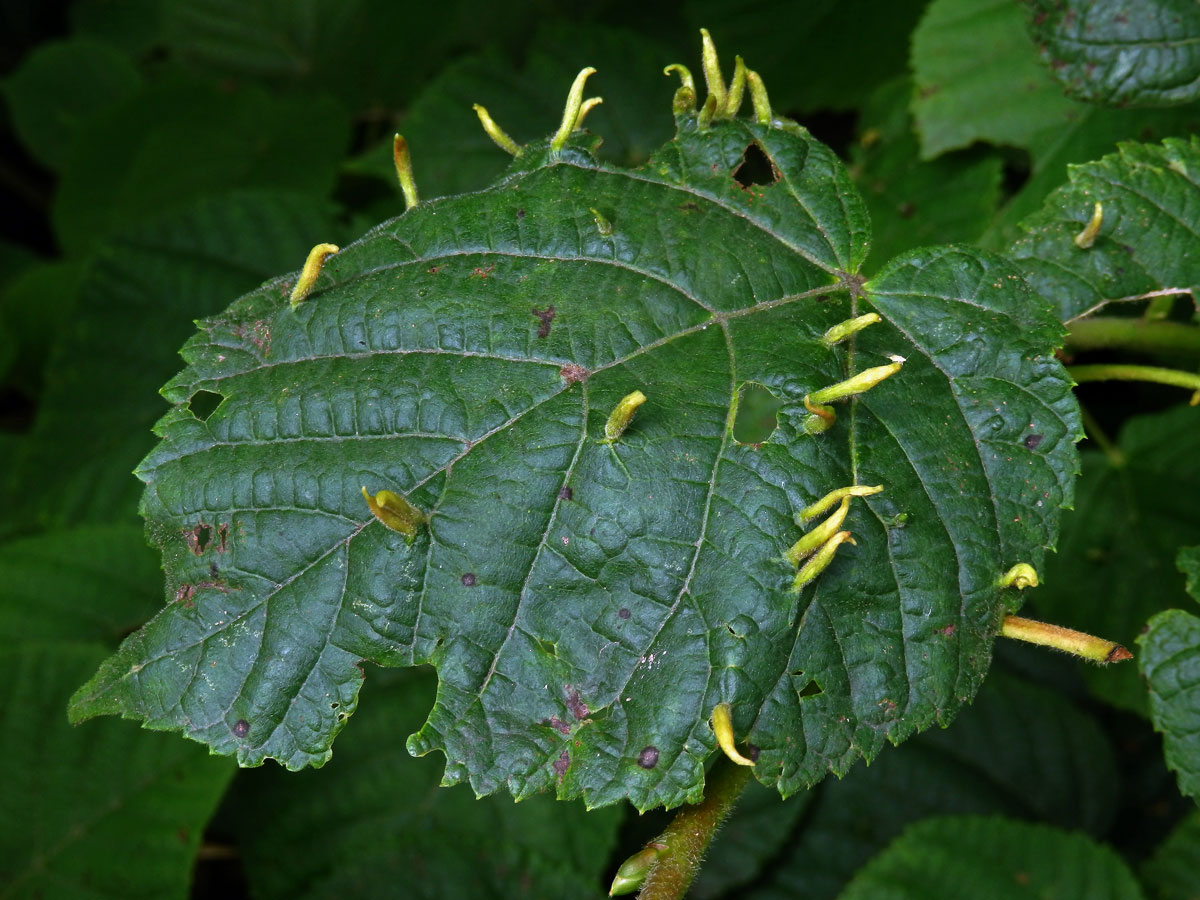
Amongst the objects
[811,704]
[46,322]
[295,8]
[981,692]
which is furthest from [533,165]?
[295,8]

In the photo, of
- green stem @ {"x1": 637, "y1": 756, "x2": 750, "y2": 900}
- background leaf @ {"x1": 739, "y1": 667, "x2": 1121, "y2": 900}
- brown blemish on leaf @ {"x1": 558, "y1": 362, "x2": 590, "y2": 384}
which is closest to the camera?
green stem @ {"x1": 637, "y1": 756, "x2": 750, "y2": 900}

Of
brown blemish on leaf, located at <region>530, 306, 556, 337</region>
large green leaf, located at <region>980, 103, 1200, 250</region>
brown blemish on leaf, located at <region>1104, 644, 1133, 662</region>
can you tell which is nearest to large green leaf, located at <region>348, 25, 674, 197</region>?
large green leaf, located at <region>980, 103, 1200, 250</region>

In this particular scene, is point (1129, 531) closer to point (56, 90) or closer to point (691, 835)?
point (691, 835)

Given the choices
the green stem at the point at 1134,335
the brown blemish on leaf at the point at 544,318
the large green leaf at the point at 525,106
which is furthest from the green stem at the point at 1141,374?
the large green leaf at the point at 525,106

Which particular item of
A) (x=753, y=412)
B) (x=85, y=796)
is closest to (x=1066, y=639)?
(x=753, y=412)

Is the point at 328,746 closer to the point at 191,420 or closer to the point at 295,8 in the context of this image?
the point at 191,420

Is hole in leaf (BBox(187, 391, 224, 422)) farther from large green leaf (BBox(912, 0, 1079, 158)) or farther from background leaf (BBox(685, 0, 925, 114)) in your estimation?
background leaf (BBox(685, 0, 925, 114))

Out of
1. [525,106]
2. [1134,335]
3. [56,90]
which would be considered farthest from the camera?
[56,90]
